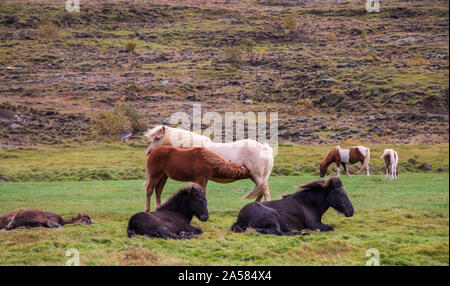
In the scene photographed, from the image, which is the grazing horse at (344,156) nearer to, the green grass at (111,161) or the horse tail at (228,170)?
the green grass at (111,161)

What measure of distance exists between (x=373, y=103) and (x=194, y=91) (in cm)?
2266

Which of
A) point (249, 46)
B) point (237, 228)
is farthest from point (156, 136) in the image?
point (249, 46)

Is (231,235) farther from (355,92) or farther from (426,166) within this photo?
(355,92)

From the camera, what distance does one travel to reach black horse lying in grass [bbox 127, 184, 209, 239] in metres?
9.86

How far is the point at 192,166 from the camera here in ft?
39.8

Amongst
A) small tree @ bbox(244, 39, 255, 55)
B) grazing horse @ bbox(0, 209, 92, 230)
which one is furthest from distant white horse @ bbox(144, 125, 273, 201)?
small tree @ bbox(244, 39, 255, 55)

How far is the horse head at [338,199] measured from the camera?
36.1 feet

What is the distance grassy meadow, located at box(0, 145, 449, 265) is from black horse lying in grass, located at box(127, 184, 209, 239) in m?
0.38

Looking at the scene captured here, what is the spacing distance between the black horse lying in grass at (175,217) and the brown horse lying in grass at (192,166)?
109 cm

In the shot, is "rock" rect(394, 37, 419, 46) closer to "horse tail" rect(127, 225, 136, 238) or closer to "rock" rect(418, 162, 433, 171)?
"rock" rect(418, 162, 433, 171)

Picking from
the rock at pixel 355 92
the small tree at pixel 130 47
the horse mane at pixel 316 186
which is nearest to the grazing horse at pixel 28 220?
the horse mane at pixel 316 186

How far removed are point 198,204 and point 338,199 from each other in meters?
3.10

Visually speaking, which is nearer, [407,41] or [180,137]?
[180,137]
